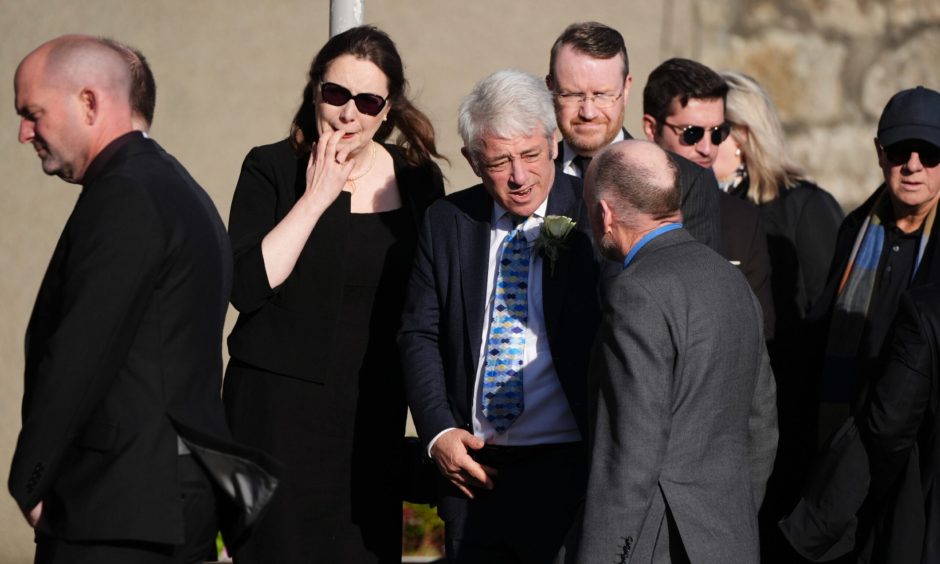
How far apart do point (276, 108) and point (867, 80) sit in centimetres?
297

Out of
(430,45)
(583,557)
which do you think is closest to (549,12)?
(430,45)

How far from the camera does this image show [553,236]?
13.0 ft

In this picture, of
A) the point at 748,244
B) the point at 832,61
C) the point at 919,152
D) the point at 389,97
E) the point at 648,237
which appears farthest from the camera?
the point at 832,61

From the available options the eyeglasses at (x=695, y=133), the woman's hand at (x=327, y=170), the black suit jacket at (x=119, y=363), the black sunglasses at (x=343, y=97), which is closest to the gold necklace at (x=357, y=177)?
the woman's hand at (x=327, y=170)

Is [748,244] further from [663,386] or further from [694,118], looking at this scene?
[663,386]

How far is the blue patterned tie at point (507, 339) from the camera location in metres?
3.95

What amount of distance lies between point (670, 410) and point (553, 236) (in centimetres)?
71

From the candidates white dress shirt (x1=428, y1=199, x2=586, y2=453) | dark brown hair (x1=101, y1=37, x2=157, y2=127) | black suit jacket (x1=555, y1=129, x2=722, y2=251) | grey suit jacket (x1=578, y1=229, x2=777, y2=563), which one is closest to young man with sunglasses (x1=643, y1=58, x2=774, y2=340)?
black suit jacket (x1=555, y1=129, x2=722, y2=251)

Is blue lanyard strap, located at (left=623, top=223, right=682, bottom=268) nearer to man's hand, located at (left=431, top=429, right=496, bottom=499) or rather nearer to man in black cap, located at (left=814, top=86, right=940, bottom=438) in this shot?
man's hand, located at (left=431, top=429, right=496, bottom=499)

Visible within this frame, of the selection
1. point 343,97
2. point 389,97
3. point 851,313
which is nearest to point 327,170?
point 343,97

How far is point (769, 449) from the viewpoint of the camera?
3852mm

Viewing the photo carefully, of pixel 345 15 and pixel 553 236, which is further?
pixel 345 15

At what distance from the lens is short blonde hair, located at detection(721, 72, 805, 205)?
5906 millimetres

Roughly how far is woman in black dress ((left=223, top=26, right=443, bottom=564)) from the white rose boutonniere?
0.69 metres
